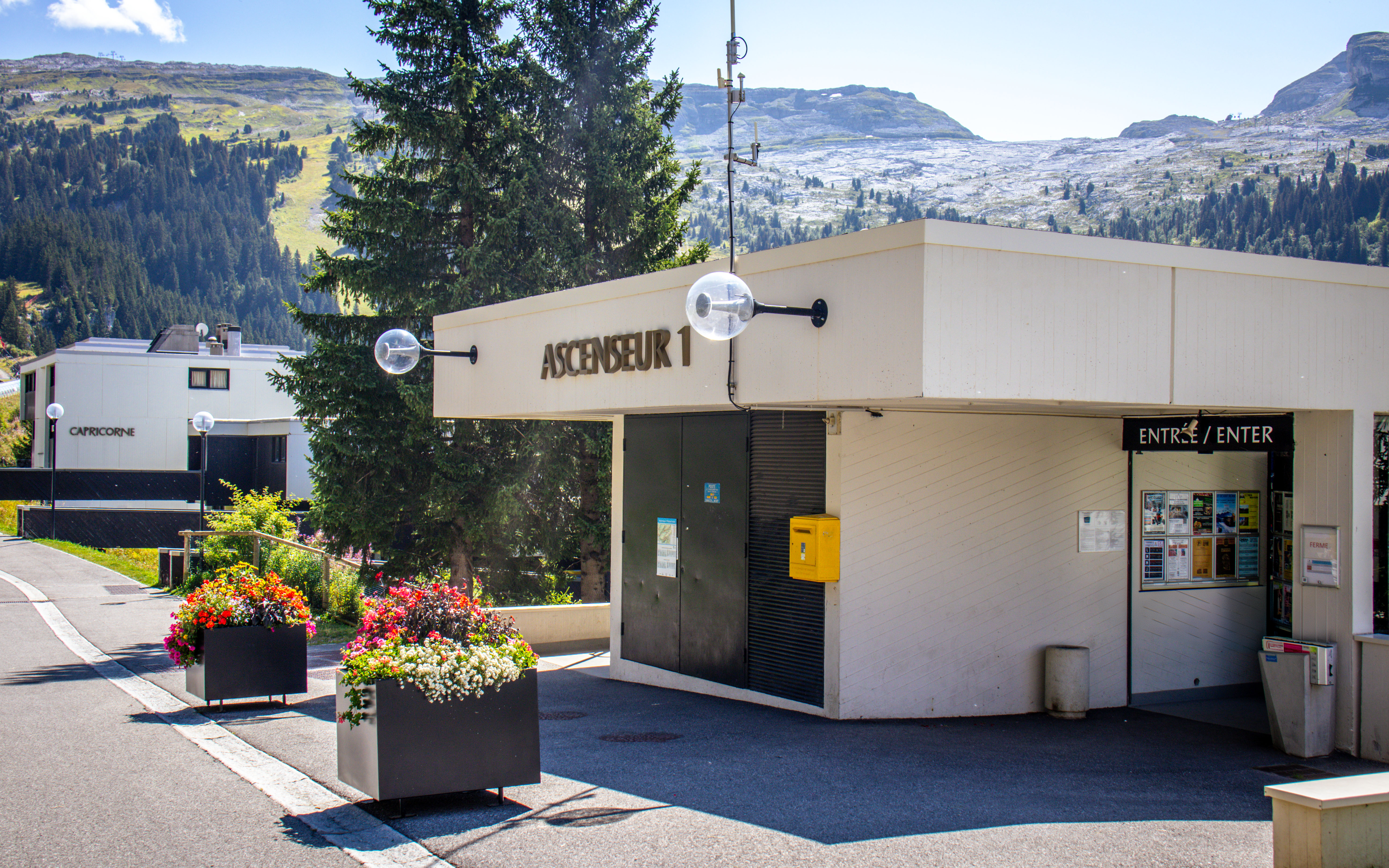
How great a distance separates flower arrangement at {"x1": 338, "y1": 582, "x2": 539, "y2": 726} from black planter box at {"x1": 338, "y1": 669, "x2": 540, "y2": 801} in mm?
57

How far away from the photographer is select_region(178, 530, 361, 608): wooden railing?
19.3 meters

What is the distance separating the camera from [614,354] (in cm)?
1061

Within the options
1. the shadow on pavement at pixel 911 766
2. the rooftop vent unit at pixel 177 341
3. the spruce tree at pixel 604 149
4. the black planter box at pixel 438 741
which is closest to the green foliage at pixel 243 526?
the spruce tree at pixel 604 149

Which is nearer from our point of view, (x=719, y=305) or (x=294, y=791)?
(x=294, y=791)

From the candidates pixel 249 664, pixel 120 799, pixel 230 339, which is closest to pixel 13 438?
pixel 230 339

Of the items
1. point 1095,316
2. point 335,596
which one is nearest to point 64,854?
point 1095,316

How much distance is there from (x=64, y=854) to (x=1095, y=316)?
24.4 ft

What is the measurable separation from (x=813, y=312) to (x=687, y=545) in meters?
3.78

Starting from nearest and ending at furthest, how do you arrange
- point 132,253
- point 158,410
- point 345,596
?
point 345,596 → point 158,410 → point 132,253

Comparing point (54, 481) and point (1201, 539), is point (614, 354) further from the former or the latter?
point (54, 481)

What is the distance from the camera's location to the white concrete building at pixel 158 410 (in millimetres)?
48344

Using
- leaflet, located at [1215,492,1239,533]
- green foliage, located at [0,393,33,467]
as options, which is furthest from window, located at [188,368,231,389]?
leaflet, located at [1215,492,1239,533]

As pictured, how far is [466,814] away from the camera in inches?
247

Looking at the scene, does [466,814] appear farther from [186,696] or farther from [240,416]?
[240,416]
